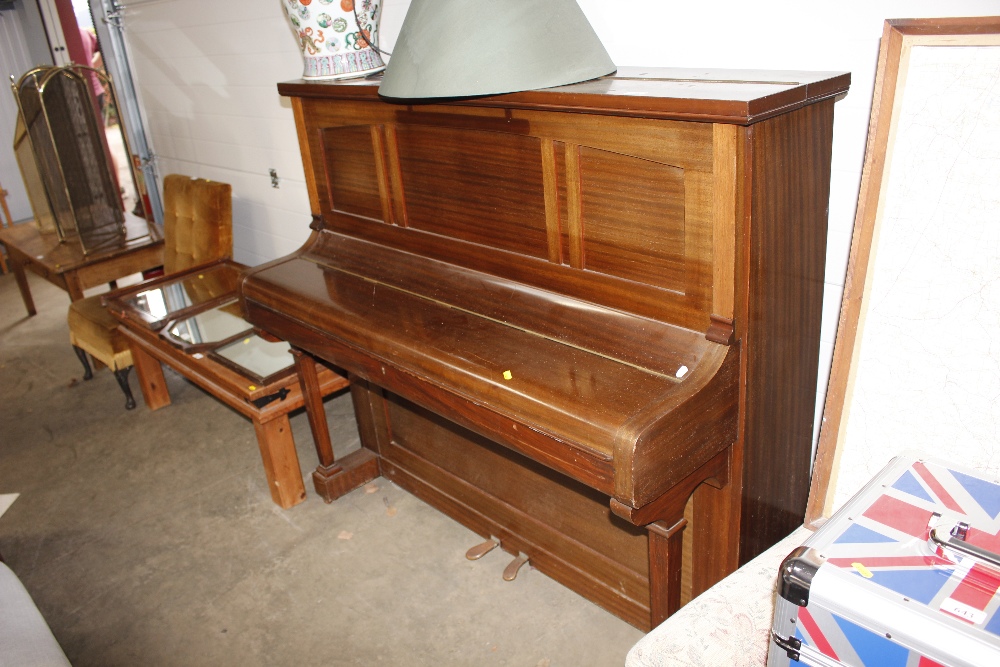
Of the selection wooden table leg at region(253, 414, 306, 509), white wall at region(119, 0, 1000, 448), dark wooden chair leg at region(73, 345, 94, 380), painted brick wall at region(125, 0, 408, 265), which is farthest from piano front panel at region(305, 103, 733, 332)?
dark wooden chair leg at region(73, 345, 94, 380)

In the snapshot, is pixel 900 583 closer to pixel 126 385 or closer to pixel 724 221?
pixel 724 221

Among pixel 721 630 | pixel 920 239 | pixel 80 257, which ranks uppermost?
pixel 920 239

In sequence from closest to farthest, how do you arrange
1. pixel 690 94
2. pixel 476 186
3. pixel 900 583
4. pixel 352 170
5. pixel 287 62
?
pixel 900 583
pixel 690 94
pixel 476 186
pixel 352 170
pixel 287 62

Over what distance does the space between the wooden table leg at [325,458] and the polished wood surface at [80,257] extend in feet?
5.74

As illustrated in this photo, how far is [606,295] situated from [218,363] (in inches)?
68.7

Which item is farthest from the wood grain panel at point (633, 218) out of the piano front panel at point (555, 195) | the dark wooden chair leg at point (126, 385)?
the dark wooden chair leg at point (126, 385)

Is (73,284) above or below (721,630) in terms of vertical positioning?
above

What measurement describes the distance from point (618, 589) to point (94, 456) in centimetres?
240

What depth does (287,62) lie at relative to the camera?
3.38 meters

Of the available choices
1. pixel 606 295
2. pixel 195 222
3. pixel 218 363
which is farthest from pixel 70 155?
pixel 606 295

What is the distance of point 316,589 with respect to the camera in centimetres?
255

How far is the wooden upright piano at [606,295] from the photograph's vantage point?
5.06ft

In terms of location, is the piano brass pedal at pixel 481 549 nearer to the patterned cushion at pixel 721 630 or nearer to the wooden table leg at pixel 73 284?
the patterned cushion at pixel 721 630

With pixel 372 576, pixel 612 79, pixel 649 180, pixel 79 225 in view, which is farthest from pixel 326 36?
pixel 79 225
